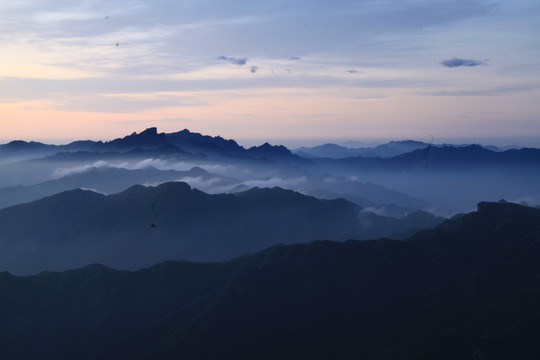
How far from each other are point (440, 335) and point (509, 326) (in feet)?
91.7

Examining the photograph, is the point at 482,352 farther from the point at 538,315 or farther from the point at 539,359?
the point at 538,315

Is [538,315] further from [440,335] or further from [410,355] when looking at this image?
[410,355]

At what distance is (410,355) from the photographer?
630 feet

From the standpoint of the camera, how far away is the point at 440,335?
191125 millimetres

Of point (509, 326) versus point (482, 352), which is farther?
point (509, 326)

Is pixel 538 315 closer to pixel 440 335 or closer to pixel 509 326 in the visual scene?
pixel 509 326

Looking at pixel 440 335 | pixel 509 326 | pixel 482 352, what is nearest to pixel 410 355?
pixel 440 335

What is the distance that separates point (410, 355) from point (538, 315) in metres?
50.7

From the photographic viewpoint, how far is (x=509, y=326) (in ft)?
642

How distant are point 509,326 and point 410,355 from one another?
130 feet

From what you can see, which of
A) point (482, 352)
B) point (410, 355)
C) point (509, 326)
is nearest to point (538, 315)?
point (509, 326)

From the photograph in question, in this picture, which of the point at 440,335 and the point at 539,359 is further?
the point at 440,335

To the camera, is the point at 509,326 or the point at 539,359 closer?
the point at 539,359

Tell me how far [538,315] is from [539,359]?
69.7 ft
